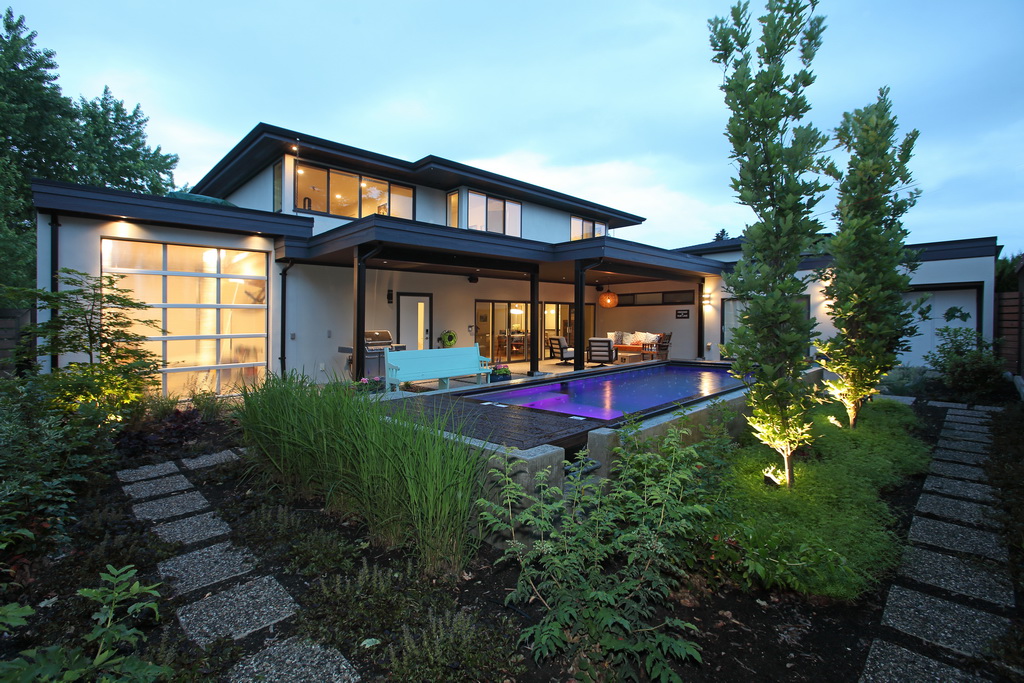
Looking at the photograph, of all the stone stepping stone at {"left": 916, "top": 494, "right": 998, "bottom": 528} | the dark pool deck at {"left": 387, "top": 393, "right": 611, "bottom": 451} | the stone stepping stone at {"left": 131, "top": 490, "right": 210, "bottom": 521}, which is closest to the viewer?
the stone stepping stone at {"left": 131, "top": 490, "right": 210, "bottom": 521}

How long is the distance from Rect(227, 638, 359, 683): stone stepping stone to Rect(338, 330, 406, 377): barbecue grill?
7869 mm

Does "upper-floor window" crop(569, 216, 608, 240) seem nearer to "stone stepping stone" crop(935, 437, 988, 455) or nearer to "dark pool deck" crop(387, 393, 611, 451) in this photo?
"dark pool deck" crop(387, 393, 611, 451)

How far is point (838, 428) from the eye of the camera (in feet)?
18.8

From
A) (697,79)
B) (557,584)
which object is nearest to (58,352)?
(557,584)

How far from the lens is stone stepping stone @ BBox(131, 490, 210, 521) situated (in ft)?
11.2

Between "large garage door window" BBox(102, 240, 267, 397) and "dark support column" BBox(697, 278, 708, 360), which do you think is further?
"dark support column" BBox(697, 278, 708, 360)

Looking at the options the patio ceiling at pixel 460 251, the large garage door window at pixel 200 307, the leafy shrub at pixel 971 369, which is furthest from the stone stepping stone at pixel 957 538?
the large garage door window at pixel 200 307

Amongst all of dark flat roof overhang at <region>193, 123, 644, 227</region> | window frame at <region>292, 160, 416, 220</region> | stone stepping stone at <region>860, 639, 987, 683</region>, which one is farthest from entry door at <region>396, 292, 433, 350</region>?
stone stepping stone at <region>860, 639, 987, 683</region>

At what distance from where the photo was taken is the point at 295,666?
6.46 ft

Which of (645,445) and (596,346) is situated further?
(596,346)

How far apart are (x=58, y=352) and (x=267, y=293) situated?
4465 mm

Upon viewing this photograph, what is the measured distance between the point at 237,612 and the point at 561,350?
13257 mm

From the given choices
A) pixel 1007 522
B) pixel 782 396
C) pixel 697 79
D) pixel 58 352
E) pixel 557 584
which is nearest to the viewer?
pixel 557 584

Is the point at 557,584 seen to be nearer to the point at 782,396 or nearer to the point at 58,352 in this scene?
the point at 782,396
